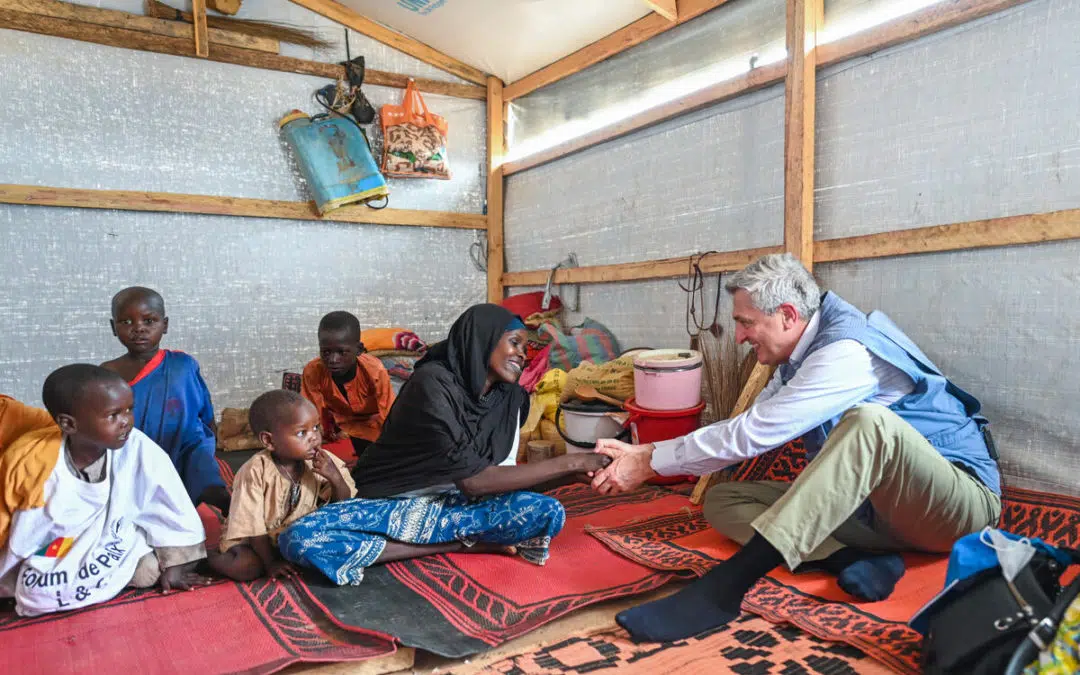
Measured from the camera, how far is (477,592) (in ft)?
6.86

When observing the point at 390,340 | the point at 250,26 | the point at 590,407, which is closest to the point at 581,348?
the point at 590,407

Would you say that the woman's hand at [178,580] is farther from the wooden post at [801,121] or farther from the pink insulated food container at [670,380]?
the wooden post at [801,121]

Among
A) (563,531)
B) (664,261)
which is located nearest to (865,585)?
(563,531)

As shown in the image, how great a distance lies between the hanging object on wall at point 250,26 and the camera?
4.64m

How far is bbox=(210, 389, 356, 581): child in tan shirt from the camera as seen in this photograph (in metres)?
2.14

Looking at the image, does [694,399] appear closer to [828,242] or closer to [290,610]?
[828,242]

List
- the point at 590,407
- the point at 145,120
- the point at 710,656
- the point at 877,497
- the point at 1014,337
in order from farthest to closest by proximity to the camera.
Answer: the point at 145,120
the point at 590,407
the point at 1014,337
the point at 877,497
the point at 710,656

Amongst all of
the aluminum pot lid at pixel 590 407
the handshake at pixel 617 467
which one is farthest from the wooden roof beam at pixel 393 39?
the handshake at pixel 617 467

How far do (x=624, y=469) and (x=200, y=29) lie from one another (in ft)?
14.1

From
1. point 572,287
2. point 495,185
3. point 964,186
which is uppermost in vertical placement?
point 495,185

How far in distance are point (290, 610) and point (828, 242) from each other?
2.70m

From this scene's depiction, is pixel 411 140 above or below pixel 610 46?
below

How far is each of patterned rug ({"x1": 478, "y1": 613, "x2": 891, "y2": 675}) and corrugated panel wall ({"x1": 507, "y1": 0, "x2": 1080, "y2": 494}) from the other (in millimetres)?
1397

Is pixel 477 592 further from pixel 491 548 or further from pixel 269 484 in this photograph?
pixel 269 484
